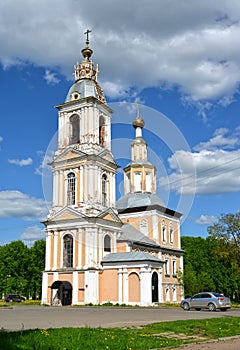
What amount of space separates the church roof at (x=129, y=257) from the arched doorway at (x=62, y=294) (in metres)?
5.13

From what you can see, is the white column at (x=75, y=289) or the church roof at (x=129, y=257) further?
the white column at (x=75, y=289)

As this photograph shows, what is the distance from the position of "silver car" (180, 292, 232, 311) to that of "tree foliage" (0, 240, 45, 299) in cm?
3804

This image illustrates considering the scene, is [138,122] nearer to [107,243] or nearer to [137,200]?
[137,200]

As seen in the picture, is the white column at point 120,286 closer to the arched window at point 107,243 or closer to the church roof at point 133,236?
the arched window at point 107,243

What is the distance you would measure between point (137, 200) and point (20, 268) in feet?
71.1

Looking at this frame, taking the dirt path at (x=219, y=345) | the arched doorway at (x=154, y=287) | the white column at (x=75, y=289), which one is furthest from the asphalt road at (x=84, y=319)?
the white column at (x=75, y=289)

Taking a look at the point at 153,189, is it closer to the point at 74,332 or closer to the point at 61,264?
the point at 61,264

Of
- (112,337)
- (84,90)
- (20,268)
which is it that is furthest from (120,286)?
(112,337)

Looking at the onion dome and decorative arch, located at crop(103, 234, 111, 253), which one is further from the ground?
the onion dome

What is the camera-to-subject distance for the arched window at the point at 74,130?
174 ft

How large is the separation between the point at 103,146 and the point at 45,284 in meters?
17.3

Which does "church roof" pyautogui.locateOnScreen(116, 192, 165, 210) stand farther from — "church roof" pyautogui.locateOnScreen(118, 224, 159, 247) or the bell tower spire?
"church roof" pyautogui.locateOnScreen(118, 224, 159, 247)

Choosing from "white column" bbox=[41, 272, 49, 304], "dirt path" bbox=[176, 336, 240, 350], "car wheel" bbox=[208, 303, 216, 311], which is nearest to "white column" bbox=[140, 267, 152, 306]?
"white column" bbox=[41, 272, 49, 304]

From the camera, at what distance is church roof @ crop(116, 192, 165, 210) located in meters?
61.4
